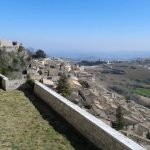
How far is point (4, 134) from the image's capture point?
30.4 ft

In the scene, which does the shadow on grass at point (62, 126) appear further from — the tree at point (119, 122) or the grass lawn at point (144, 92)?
the grass lawn at point (144, 92)

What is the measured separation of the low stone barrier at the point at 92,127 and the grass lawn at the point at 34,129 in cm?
19

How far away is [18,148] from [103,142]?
6.97ft

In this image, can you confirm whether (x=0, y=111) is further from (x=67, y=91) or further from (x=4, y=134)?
(x=67, y=91)

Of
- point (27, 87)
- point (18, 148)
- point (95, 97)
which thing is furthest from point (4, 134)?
point (95, 97)

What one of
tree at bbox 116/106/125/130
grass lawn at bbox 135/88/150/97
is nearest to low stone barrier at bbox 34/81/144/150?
tree at bbox 116/106/125/130

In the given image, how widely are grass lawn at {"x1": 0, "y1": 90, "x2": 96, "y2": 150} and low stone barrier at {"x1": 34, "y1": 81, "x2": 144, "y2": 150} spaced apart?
19 cm

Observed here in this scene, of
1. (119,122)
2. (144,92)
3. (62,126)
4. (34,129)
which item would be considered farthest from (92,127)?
(144,92)

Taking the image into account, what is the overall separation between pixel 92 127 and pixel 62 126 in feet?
5.72

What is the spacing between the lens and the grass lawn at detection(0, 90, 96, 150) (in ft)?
27.9

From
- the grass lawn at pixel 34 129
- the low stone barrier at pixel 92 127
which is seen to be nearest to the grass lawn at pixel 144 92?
the grass lawn at pixel 34 129

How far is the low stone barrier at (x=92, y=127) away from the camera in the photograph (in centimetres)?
736

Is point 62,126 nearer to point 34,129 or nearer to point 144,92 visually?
point 34,129

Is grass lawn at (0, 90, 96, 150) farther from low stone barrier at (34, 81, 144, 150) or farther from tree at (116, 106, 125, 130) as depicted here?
tree at (116, 106, 125, 130)
